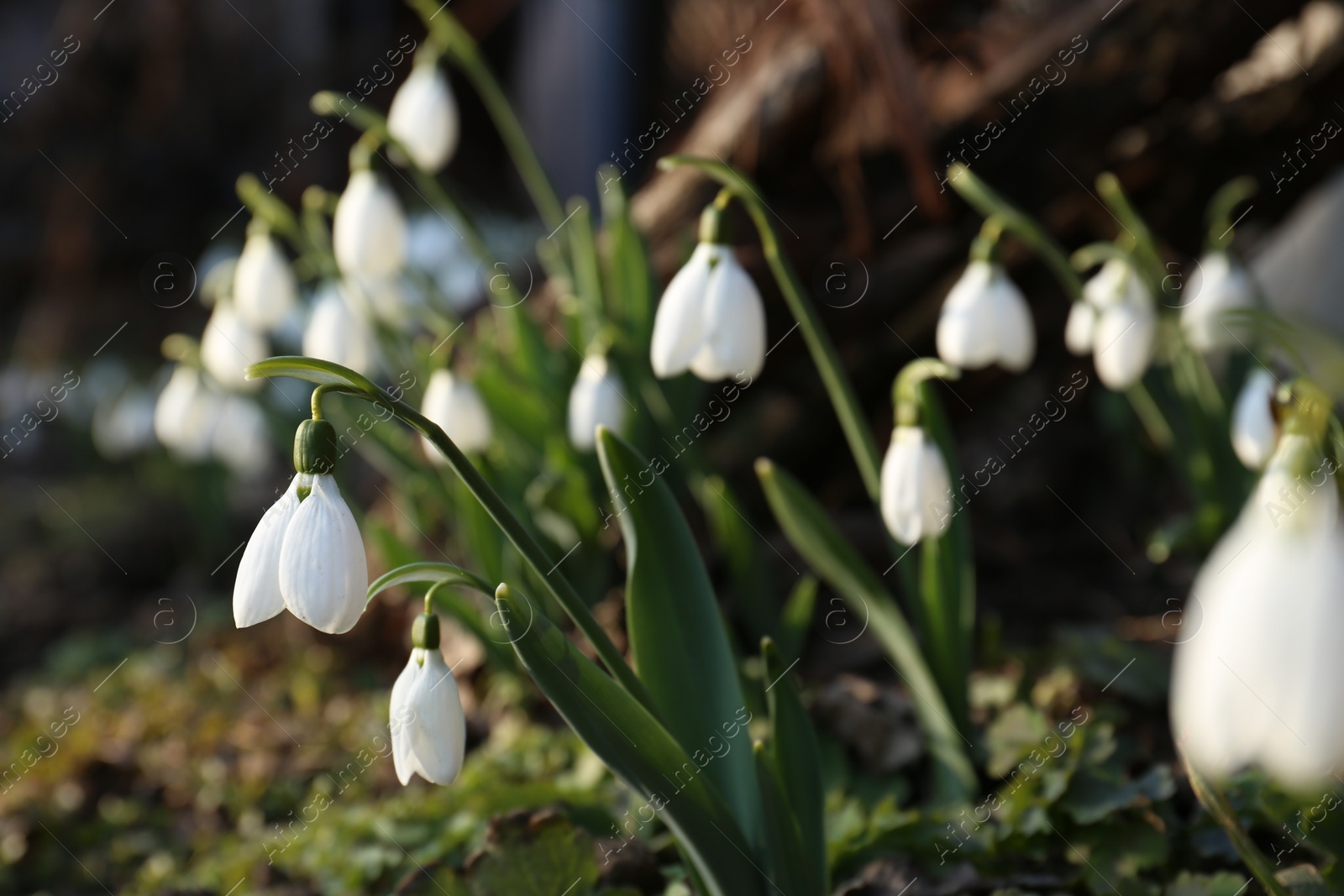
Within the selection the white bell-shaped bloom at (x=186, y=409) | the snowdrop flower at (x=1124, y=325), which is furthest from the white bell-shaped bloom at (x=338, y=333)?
the snowdrop flower at (x=1124, y=325)

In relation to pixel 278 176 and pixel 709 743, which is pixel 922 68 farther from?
pixel 278 176

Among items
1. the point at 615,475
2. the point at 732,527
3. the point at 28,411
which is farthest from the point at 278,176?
the point at 615,475

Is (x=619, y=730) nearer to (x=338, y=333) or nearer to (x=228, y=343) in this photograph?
(x=338, y=333)

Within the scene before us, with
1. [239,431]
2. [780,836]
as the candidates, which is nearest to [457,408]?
[780,836]

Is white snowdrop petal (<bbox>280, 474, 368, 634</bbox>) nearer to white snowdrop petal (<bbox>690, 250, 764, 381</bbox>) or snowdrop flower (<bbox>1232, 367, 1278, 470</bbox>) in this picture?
white snowdrop petal (<bbox>690, 250, 764, 381</bbox>)

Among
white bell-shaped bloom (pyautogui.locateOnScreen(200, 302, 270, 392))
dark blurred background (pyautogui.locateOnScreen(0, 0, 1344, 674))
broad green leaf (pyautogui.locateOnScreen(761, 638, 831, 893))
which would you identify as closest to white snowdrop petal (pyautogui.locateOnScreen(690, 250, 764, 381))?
broad green leaf (pyautogui.locateOnScreen(761, 638, 831, 893))

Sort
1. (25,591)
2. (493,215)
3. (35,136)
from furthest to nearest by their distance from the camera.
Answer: (493,215) < (35,136) < (25,591)
